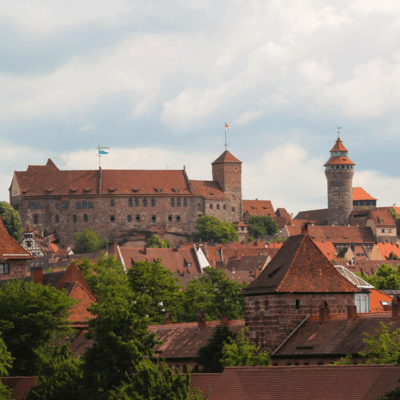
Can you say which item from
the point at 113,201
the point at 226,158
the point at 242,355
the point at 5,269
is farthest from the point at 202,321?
the point at 226,158

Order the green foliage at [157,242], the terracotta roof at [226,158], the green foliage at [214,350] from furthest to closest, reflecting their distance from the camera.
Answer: the terracotta roof at [226,158]
the green foliage at [157,242]
the green foliage at [214,350]

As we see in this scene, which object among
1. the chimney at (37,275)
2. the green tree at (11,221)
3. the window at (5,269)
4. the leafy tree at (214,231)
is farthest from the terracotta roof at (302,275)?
the leafy tree at (214,231)

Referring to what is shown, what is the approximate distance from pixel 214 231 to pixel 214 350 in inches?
4876

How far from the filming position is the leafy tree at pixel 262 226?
188m

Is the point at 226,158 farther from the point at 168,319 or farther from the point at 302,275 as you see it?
the point at 302,275

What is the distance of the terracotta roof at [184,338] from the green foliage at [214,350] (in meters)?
0.74

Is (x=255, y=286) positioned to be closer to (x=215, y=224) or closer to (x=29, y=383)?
(x=29, y=383)

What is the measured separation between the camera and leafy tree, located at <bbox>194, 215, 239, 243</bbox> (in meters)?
176

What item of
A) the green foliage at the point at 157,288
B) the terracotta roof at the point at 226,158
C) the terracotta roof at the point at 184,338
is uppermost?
the terracotta roof at the point at 226,158

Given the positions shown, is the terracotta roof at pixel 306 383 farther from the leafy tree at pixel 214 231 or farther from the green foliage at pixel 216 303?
the leafy tree at pixel 214 231

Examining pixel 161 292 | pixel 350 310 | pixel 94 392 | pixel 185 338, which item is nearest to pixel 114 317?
pixel 94 392

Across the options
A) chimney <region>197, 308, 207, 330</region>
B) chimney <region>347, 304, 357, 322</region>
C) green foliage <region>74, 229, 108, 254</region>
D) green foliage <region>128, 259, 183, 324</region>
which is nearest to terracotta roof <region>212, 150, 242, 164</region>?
green foliage <region>74, 229, 108, 254</region>

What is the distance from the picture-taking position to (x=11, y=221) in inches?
6629

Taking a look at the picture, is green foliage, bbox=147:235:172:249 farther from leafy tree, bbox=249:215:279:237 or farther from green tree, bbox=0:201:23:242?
leafy tree, bbox=249:215:279:237
